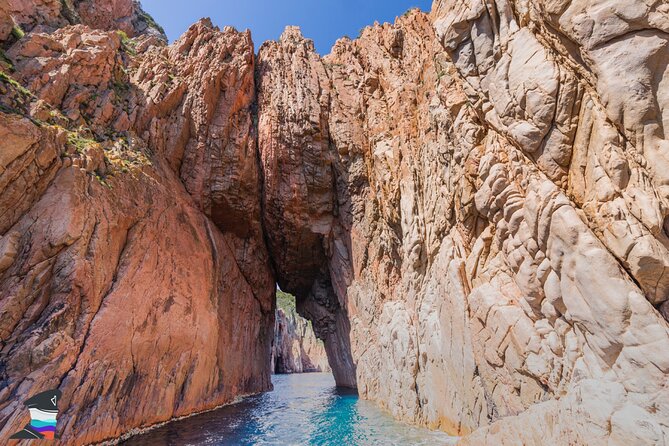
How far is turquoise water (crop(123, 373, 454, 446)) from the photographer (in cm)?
1200

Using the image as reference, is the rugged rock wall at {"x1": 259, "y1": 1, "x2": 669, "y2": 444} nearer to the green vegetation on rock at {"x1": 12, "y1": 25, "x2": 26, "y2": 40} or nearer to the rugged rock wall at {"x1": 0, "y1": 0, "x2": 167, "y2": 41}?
the green vegetation on rock at {"x1": 12, "y1": 25, "x2": 26, "y2": 40}

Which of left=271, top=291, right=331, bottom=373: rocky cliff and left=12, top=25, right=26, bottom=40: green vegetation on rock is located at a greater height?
left=12, top=25, right=26, bottom=40: green vegetation on rock


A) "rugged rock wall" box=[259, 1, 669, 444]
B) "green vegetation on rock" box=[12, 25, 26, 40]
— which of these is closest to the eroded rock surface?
"rugged rock wall" box=[259, 1, 669, 444]

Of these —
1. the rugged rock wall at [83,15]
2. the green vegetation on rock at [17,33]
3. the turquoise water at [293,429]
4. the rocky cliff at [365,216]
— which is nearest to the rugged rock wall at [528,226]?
the rocky cliff at [365,216]

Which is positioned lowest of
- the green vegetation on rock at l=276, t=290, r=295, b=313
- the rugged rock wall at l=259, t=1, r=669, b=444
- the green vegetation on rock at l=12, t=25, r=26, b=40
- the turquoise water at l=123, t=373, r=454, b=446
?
the turquoise water at l=123, t=373, r=454, b=446

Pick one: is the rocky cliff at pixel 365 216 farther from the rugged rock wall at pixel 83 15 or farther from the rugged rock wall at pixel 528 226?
the rugged rock wall at pixel 83 15

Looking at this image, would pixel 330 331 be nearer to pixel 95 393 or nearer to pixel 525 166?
pixel 95 393

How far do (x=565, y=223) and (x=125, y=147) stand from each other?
18944 mm

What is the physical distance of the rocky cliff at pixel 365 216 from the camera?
6.41m

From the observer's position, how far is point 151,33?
34.9m

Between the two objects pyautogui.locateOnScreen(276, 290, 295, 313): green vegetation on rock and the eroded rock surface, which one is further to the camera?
pyautogui.locateOnScreen(276, 290, 295, 313): green vegetation on rock

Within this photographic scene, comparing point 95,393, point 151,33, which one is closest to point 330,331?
point 95,393

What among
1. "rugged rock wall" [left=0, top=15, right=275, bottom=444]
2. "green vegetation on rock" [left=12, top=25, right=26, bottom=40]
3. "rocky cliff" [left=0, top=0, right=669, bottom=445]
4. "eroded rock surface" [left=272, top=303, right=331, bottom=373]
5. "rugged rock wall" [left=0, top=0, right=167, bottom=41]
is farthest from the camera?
"eroded rock surface" [left=272, top=303, right=331, bottom=373]

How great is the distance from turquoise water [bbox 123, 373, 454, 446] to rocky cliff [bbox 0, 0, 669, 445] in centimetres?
91
